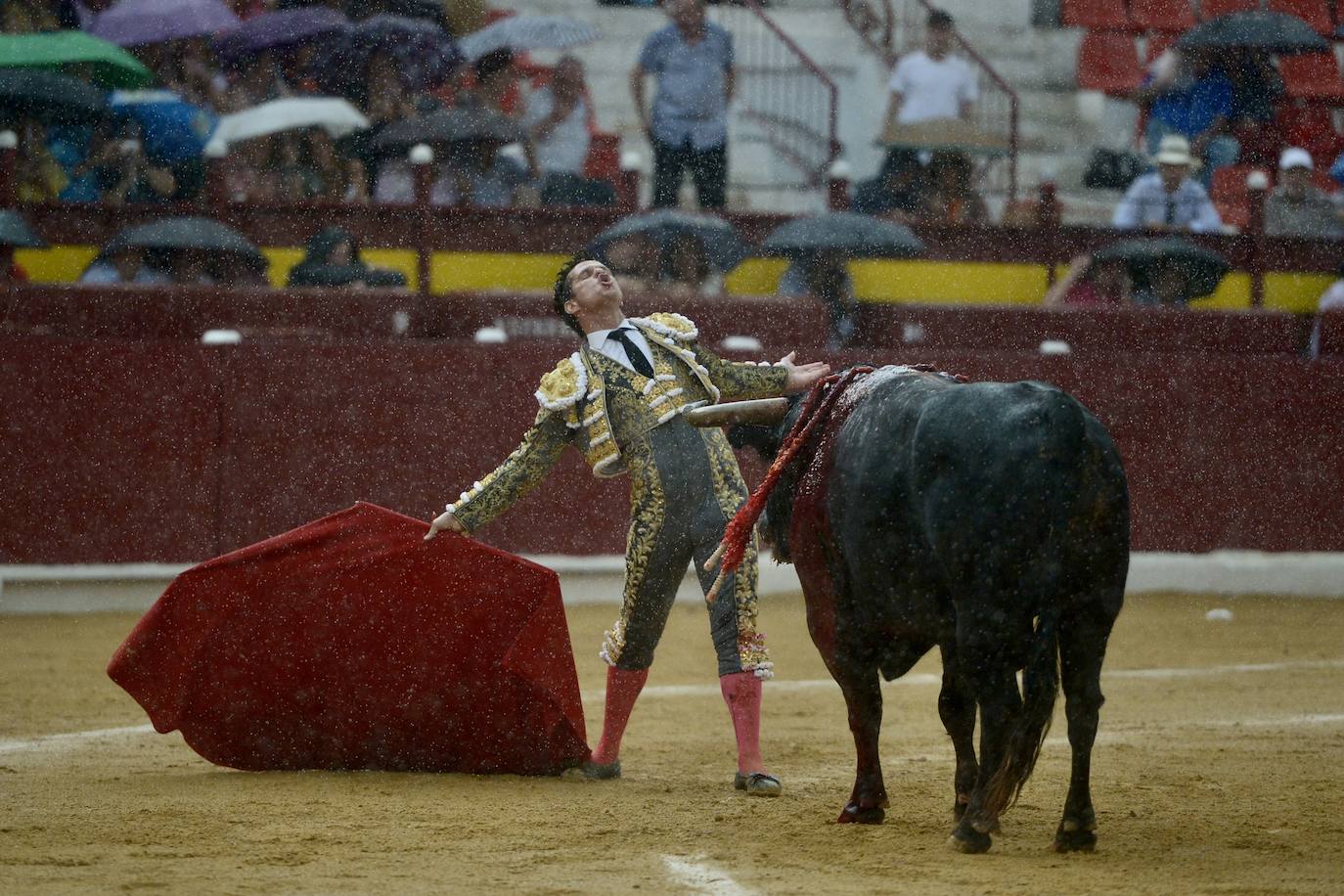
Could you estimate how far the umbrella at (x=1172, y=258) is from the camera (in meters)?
10.5

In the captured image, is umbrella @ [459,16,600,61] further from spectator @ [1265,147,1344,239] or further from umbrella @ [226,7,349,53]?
spectator @ [1265,147,1344,239]

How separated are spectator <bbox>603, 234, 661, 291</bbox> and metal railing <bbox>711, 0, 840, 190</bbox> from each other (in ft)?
11.1

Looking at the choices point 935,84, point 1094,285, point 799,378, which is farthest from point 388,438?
point 799,378

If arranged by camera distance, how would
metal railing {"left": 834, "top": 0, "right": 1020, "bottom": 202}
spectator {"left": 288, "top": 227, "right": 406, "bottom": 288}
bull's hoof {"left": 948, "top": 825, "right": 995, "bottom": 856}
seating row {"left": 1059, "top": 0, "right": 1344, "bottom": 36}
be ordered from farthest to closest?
seating row {"left": 1059, "top": 0, "right": 1344, "bottom": 36} → metal railing {"left": 834, "top": 0, "right": 1020, "bottom": 202} → spectator {"left": 288, "top": 227, "right": 406, "bottom": 288} → bull's hoof {"left": 948, "top": 825, "right": 995, "bottom": 856}

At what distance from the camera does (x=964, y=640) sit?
3885 mm

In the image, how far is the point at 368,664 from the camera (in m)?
5.26

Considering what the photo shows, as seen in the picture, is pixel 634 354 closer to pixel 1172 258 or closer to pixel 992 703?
pixel 992 703

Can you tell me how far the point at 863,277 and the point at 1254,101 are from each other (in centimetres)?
357

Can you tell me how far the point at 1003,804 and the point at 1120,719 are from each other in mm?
2700

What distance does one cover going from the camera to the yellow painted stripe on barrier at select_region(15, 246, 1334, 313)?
984 cm

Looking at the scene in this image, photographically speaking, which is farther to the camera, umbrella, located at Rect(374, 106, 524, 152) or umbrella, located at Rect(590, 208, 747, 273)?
umbrella, located at Rect(374, 106, 524, 152)

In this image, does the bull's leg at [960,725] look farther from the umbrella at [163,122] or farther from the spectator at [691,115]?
the umbrella at [163,122]

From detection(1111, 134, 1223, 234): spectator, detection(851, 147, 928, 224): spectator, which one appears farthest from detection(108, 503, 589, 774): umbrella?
detection(1111, 134, 1223, 234): spectator

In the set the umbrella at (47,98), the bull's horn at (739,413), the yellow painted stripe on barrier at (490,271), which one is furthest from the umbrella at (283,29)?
the bull's horn at (739,413)
